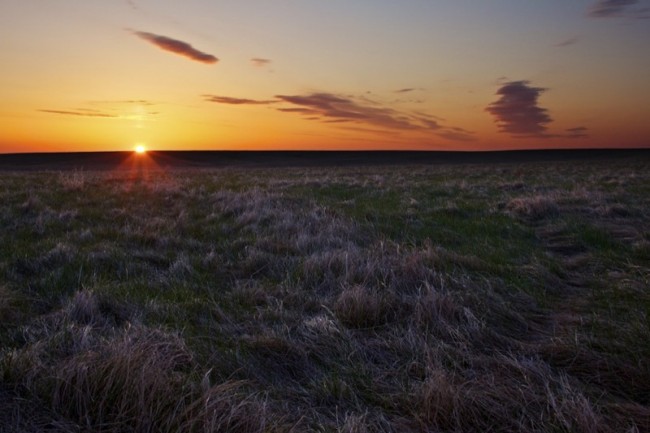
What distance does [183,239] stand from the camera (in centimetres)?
789

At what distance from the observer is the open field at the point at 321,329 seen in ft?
8.43

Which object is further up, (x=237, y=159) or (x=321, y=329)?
(x=321, y=329)

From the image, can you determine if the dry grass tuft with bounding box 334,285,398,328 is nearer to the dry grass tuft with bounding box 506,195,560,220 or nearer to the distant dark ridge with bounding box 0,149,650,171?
the dry grass tuft with bounding box 506,195,560,220

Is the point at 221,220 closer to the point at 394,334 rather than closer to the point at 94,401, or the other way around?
the point at 394,334

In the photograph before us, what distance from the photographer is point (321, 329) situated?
12.8ft

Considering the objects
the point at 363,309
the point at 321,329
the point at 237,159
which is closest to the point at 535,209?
the point at 363,309

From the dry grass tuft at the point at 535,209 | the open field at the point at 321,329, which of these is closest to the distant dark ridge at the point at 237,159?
the dry grass tuft at the point at 535,209

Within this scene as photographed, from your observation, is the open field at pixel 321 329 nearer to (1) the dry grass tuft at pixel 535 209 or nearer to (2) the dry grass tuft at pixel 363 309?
(2) the dry grass tuft at pixel 363 309

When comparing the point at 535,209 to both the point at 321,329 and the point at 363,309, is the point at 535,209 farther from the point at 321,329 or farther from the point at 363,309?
the point at 321,329

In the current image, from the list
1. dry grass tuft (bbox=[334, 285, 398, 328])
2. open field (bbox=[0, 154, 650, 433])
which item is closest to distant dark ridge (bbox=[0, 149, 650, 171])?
open field (bbox=[0, 154, 650, 433])

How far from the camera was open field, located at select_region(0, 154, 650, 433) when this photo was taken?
2570 mm

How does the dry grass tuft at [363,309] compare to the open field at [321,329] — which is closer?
the open field at [321,329]

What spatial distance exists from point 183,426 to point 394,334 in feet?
6.79

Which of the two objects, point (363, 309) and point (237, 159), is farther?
point (237, 159)
